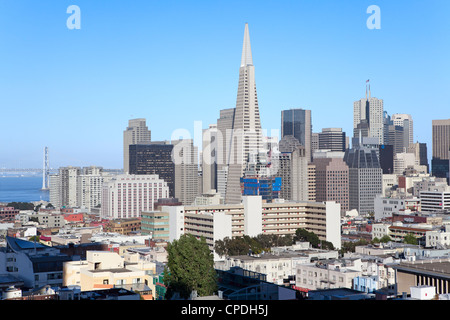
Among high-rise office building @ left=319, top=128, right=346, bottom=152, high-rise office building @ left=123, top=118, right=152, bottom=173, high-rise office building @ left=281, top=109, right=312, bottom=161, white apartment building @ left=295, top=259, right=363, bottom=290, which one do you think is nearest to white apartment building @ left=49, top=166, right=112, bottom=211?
high-rise office building @ left=123, top=118, right=152, bottom=173

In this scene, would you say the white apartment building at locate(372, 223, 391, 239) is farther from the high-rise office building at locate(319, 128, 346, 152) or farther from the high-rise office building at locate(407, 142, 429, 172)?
the high-rise office building at locate(407, 142, 429, 172)

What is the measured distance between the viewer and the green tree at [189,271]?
11.2 meters

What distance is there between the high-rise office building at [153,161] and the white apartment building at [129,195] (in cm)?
1425

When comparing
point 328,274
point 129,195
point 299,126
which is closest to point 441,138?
point 299,126

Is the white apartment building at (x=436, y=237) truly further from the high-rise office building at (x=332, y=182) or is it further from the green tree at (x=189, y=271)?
the high-rise office building at (x=332, y=182)

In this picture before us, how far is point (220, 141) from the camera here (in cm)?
6706

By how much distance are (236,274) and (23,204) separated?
41860mm

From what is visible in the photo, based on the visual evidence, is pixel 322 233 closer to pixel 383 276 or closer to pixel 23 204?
pixel 383 276

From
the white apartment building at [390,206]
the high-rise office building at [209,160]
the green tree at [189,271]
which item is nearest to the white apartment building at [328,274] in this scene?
the green tree at [189,271]

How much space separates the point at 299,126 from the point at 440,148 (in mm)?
17727

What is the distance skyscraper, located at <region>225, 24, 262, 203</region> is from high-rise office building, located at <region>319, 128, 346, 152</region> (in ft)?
79.4

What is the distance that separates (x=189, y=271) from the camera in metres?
11.6
